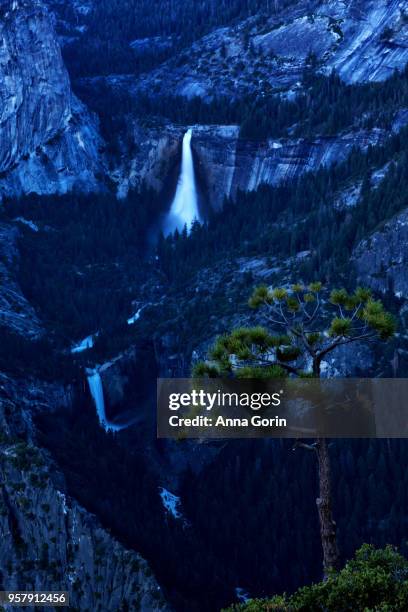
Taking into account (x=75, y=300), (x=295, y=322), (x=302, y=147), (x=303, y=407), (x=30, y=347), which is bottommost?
(x=303, y=407)

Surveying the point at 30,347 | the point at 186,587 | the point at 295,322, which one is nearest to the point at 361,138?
the point at 30,347

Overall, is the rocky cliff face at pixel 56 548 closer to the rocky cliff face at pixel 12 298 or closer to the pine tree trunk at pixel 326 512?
the rocky cliff face at pixel 12 298

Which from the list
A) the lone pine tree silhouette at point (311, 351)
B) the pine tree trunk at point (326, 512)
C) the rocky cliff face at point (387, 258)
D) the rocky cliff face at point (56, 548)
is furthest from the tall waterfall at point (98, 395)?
the pine tree trunk at point (326, 512)

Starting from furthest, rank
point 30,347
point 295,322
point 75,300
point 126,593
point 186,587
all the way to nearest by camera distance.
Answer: point 75,300 → point 30,347 → point 186,587 → point 126,593 → point 295,322

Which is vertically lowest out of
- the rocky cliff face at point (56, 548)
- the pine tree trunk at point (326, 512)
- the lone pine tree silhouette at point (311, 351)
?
the pine tree trunk at point (326, 512)

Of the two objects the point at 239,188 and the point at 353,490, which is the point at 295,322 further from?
the point at 239,188

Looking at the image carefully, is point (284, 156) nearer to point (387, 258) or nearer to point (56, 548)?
point (387, 258)

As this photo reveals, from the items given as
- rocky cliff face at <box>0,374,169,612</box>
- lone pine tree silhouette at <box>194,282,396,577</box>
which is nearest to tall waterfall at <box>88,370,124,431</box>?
rocky cliff face at <box>0,374,169,612</box>
